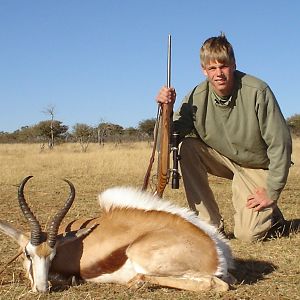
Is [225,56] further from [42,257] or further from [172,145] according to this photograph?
[42,257]

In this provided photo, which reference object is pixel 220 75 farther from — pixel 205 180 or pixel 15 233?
pixel 15 233

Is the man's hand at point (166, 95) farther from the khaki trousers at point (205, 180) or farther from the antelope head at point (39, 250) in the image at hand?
the antelope head at point (39, 250)

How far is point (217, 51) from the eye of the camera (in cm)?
527

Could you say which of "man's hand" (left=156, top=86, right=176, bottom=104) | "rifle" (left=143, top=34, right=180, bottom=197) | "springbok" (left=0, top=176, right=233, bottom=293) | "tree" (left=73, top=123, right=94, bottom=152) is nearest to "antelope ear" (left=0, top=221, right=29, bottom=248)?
"springbok" (left=0, top=176, right=233, bottom=293)

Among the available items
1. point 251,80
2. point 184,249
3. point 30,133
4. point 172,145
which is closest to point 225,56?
point 251,80

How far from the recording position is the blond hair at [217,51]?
5.27 m

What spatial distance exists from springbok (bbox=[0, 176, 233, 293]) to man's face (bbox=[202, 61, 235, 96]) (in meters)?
1.55

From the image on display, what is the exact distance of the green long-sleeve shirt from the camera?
529 centimetres

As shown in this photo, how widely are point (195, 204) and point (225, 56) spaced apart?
5.50ft

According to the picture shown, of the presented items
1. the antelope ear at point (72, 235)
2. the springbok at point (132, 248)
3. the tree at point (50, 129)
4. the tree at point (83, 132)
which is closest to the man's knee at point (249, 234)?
the springbok at point (132, 248)

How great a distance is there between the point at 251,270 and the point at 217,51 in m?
2.04

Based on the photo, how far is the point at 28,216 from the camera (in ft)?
13.5

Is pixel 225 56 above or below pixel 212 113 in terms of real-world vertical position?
above

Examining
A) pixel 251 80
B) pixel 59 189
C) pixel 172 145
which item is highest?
pixel 251 80
